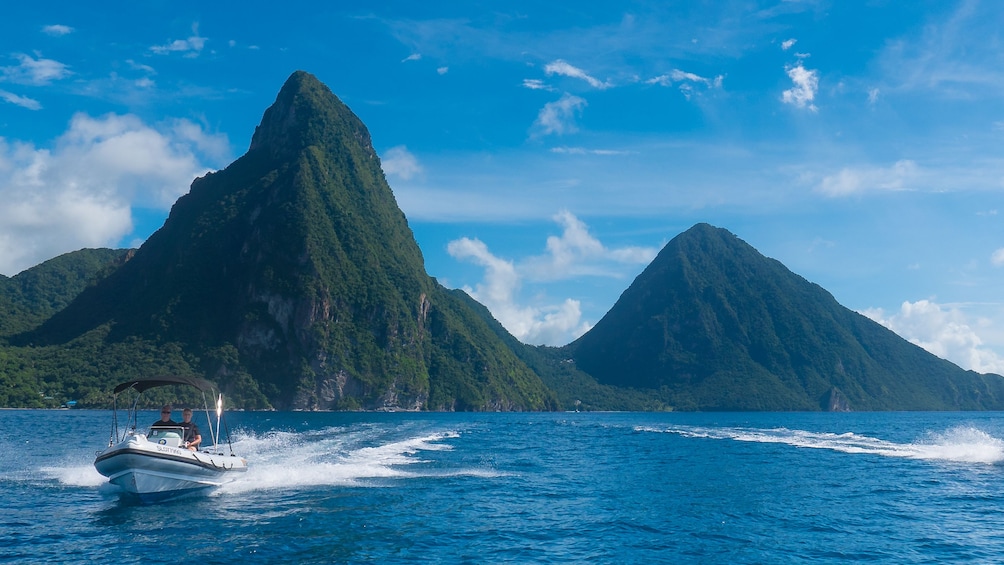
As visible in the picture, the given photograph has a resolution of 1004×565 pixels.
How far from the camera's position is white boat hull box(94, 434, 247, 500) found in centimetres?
2531

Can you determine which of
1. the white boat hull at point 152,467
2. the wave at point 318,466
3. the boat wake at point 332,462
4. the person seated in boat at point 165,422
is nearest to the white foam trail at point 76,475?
the wave at point 318,466

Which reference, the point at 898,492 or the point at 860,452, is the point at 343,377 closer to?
the point at 860,452

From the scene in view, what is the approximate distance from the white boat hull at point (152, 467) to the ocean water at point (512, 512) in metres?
0.65

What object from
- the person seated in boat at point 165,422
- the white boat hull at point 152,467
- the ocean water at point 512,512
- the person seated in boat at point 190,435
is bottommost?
the ocean water at point 512,512

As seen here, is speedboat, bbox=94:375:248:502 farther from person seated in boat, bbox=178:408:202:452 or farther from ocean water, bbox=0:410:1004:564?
ocean water, bbox=0:410:1004:564

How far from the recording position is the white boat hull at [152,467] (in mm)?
25312

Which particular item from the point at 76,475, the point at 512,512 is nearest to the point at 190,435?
the point at 76,475

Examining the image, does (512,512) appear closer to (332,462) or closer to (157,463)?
(157,463)

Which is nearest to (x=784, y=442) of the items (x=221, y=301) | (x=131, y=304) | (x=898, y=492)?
(x=898, y=492)

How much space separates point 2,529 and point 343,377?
161006mm

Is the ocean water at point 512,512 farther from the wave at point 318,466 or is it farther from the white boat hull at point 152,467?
the white boat hull at point 152,467

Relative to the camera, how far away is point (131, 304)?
18300 centimetres

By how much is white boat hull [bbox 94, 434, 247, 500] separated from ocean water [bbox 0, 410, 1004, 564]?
0.65m

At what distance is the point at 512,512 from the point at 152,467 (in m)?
12.9
